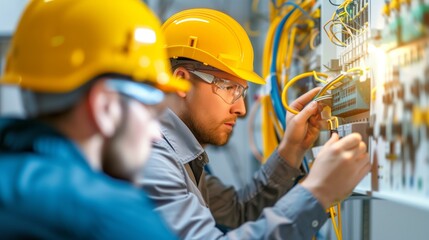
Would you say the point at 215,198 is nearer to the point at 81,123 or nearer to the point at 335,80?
the point at 335,80

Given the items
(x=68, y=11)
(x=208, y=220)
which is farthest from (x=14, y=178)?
(x=208, y=220)

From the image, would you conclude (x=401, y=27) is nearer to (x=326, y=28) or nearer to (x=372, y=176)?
(x=372, y=176)

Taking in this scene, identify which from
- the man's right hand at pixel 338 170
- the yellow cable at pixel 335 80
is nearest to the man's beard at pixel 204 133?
the yellow cable at pixel 335 80

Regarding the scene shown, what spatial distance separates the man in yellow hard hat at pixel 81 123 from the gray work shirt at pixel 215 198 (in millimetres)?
158

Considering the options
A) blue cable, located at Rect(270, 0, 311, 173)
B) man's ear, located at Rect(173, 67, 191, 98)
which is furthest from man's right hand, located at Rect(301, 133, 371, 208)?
blue cable, located at Rect(270, 0, 311, 173)

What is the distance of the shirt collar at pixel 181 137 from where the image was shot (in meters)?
1.72

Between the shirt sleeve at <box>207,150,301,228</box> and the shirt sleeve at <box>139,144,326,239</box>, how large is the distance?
1.74 ft

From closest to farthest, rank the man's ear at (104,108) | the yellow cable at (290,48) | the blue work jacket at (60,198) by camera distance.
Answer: the blue work jacket at (60,198), the man's ear at (104,108), the yellow cable at (290,48)

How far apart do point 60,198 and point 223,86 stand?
40.8 inches

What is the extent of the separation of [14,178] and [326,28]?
128 centimetres

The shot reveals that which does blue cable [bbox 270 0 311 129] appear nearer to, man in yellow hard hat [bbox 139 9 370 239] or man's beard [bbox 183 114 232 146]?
man in yellow hard hat [bbox 139 9 370 239]

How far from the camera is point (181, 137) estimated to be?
5.72 ft

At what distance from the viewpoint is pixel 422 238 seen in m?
2.00

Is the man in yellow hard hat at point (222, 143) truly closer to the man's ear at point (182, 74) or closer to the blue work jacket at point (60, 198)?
the man's ear at point (182, 74)
